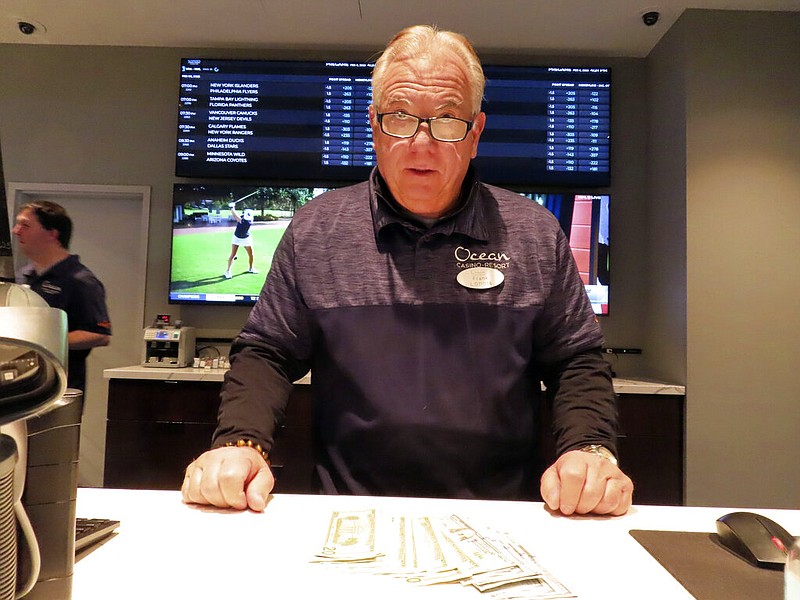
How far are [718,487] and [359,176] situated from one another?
2533 millimetres

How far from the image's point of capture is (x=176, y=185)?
10.7 ft

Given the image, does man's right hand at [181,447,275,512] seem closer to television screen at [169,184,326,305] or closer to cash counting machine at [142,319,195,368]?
cash counting machine at [142,319,195,368]

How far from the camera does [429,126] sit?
1.21 meters

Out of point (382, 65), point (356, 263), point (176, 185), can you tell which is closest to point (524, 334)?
point (356, 263)

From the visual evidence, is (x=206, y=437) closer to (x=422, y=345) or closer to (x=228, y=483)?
(x=422, y=345)

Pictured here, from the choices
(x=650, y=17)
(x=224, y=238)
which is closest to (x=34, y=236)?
(x=224, y=238)

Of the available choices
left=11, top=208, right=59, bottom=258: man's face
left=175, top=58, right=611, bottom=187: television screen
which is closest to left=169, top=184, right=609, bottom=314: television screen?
left=175, top=58, right=611, bottom=187: television screen

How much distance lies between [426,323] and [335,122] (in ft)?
7.76

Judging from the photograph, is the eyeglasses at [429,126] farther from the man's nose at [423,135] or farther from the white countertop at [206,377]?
the white countertop at [206,377]

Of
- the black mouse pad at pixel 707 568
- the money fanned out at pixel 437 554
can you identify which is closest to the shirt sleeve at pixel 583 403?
the black mouse pad at pixel 707 568

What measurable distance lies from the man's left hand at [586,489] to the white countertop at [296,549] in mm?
17

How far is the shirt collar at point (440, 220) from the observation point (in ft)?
4.08

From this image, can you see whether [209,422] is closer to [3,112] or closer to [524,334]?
[524,334]

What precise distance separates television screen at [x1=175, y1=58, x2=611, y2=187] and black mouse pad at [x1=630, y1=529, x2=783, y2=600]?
2.71 meters
